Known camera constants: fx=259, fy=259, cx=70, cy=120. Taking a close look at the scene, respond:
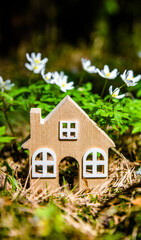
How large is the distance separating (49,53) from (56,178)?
19.1 ft

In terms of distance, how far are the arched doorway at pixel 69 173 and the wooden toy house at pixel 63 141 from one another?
15 centimetres

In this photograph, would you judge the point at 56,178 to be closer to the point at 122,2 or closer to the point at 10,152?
the point at 10,152

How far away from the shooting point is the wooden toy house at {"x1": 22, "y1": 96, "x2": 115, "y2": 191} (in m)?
1.87

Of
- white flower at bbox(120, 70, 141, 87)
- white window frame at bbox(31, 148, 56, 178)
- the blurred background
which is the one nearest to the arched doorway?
white window frame at bbox(31, 148, 56, 178)

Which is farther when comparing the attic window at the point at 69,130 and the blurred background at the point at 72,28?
the blurred background at the point at 72,28

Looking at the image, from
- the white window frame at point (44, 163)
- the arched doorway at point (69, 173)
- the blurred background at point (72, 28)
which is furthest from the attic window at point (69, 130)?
the blurred background at point (72, 28)

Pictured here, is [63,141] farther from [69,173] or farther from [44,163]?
[69,173]

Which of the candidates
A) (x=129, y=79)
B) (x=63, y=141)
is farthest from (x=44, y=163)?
(x=129, y=79)

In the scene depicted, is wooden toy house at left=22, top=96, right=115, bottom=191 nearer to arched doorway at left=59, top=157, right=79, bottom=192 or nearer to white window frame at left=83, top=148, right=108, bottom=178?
white window frame at left=83, top=148, right=108, bottom=178

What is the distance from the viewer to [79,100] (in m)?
2.23

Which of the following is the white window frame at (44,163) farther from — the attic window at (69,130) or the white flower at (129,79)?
the white flower at (129,79)

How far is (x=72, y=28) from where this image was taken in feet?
32.5

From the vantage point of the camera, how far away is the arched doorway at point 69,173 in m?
2.10

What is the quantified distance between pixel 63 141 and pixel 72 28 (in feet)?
28.9
